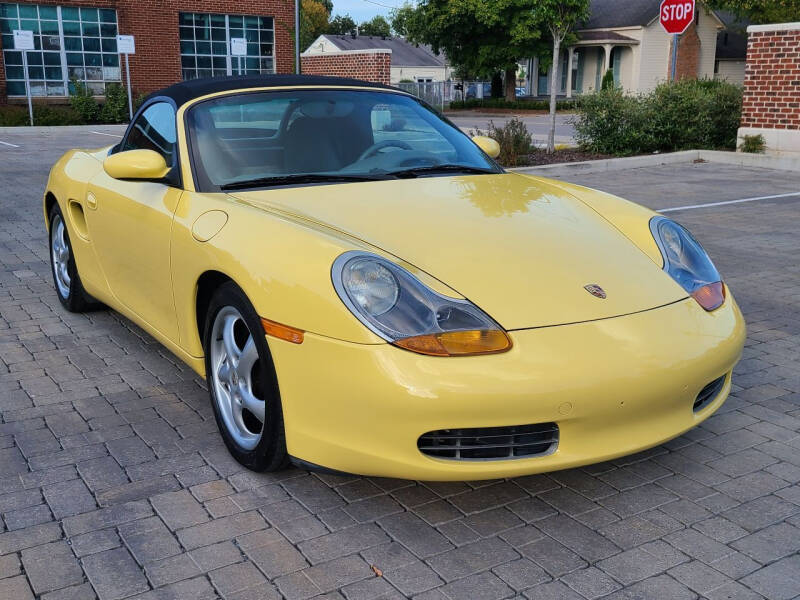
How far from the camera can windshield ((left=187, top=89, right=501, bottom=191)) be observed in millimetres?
3793

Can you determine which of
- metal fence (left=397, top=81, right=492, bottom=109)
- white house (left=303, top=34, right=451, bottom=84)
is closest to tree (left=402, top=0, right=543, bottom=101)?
metal fence (left=397, top=81, right=492, bottom=109)

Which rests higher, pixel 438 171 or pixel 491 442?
pixel 438 171

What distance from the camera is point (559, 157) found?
14898mm

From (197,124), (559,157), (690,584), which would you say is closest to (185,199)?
(197,124)

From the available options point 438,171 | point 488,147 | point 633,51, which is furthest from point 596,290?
point 633,51

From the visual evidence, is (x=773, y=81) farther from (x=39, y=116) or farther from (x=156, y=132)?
(x=39, y=116)

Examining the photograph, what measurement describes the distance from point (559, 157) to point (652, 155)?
5.28 feet

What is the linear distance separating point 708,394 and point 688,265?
1.97 feet

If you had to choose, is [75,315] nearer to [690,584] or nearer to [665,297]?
[665,297]

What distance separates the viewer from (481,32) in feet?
148

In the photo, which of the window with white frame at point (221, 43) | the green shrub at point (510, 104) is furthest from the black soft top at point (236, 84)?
the green shrub at point (510, 104)

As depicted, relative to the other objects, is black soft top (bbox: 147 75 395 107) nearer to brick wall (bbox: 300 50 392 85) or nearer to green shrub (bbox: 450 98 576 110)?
brick wall (bbox: 300 50 392 85)

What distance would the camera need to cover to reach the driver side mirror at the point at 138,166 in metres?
3.78

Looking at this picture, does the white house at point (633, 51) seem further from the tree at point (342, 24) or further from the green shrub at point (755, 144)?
the tree at point (342, 24)
